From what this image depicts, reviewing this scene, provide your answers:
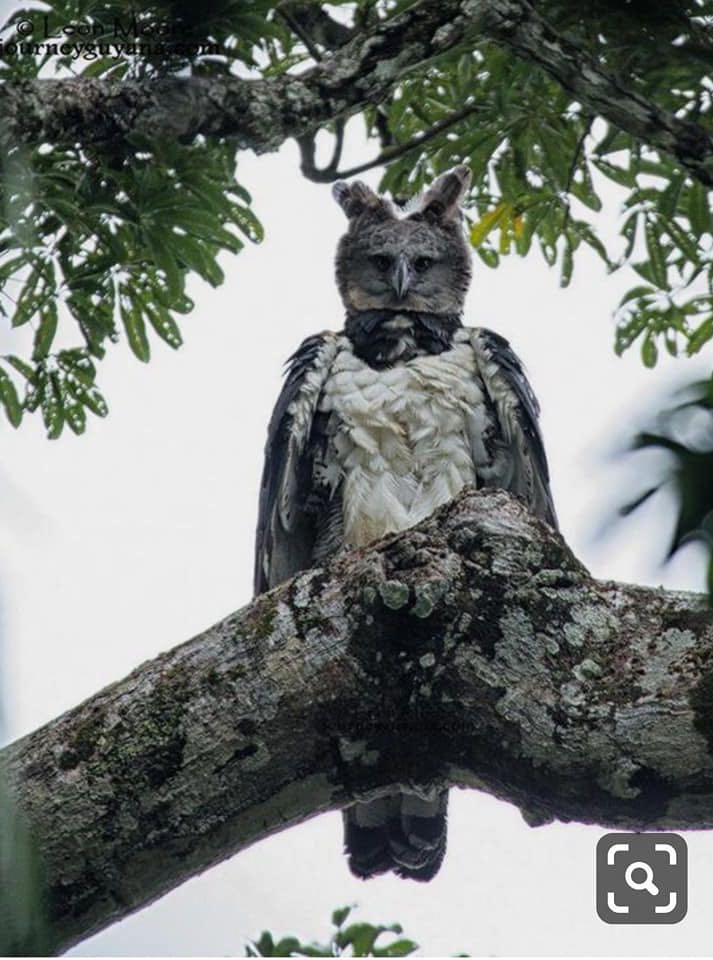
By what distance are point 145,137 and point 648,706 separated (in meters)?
2.40

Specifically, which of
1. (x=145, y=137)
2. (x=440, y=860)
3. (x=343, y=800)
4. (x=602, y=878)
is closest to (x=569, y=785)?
(x=602, y=878)

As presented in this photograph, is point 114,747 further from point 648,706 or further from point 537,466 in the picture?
point 537,466

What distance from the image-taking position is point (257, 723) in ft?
9.70

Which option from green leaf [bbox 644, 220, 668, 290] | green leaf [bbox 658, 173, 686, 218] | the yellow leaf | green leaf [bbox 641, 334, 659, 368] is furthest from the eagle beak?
green leaf [bbox 658, 173, 686, 218]

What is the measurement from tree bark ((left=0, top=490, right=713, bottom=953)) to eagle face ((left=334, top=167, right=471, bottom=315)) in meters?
3.20

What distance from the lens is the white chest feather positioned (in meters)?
5.17

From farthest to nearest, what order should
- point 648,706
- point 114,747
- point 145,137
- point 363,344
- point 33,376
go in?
point 363,344
point 33,376
point 145,137
point 114,747
point 648,706

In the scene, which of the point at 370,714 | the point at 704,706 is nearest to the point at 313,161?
the point at 370,714

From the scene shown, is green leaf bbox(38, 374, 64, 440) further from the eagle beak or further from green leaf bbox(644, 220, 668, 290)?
green leaf bbox(644, 220, 668, 290)

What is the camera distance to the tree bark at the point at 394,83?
13.9 feet

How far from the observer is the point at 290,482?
535 centimetres

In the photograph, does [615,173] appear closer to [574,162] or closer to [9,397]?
[574,162]

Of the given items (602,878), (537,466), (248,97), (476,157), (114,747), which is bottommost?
(602,878)

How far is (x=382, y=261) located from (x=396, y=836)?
306cm
